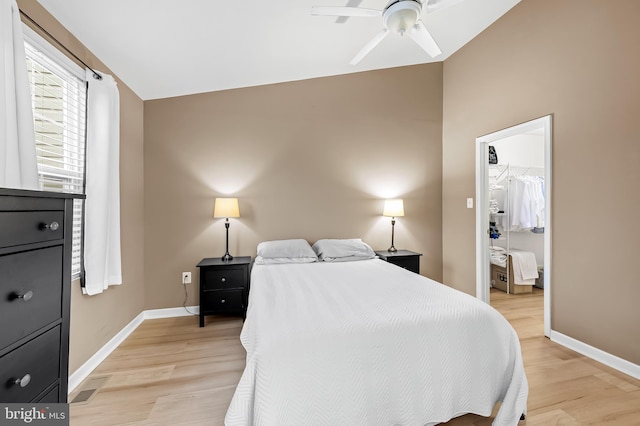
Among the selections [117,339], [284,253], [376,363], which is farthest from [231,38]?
[117,339]

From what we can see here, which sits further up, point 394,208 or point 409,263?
point 394,208

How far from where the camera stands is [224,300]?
284 cm

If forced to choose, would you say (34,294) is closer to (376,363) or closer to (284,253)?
(376,363)

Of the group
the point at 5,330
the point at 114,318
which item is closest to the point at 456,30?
the point at 5,330

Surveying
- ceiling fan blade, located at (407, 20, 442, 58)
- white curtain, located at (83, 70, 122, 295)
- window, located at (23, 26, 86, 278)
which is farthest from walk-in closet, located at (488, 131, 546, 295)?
window, located at (23, 26, 86, 278)

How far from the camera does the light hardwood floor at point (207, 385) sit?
5.16ft

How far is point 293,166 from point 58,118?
6.88 feet

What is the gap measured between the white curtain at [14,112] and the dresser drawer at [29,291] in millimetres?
599

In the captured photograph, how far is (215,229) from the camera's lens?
3.20 metres

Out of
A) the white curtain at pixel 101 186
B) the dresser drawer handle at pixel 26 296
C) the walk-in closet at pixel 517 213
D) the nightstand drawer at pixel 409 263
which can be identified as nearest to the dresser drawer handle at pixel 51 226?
the dresser drawer handle at pixel 26 296

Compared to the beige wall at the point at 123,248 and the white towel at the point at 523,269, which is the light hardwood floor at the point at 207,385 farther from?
the white towel at the point at 523,269

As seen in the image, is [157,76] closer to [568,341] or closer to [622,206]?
[622,206]

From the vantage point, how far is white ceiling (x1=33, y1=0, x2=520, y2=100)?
1864mm

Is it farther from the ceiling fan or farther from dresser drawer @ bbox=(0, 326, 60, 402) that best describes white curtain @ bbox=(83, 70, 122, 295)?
the ceiling fan
